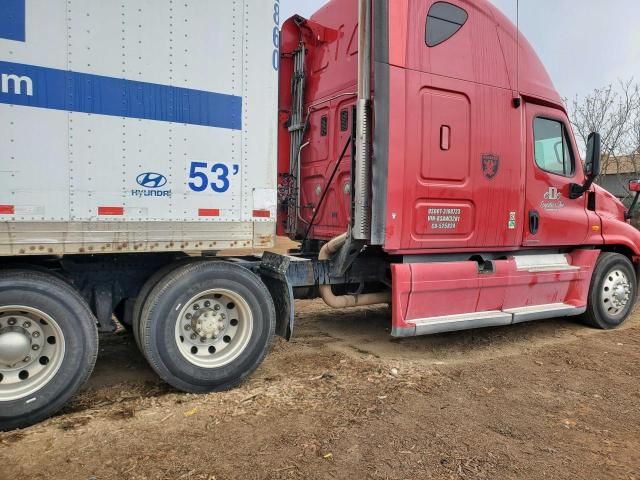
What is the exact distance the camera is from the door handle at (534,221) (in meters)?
6.08

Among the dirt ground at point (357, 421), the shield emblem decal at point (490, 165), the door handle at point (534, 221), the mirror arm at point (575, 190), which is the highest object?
the shield emblem decal at point (490, 165)

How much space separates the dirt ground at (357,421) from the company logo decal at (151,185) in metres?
1.59

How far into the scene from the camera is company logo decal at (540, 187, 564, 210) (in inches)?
245

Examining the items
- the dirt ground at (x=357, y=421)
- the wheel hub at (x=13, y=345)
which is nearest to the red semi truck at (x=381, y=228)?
the wheel hub at (x=13, y=345)

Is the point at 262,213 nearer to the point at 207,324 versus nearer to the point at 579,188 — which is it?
the point at 207,324

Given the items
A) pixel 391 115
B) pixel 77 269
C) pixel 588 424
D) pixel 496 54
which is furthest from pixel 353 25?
pixel 588 424

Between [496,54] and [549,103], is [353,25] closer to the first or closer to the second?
[496,54]

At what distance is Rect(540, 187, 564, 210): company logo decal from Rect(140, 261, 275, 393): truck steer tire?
3771 millimetres

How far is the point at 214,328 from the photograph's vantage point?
13.8ft

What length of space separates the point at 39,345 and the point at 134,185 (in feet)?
4.21

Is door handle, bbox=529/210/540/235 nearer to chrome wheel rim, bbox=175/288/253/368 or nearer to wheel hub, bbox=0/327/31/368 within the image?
chrome wheel rim, bbox=175/288/253/368

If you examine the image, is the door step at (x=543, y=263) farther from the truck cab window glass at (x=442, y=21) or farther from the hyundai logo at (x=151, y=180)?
the hyundai logo at (x=151, y=180)

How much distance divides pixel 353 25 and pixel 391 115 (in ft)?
4.05

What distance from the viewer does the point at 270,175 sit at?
4.26 m
